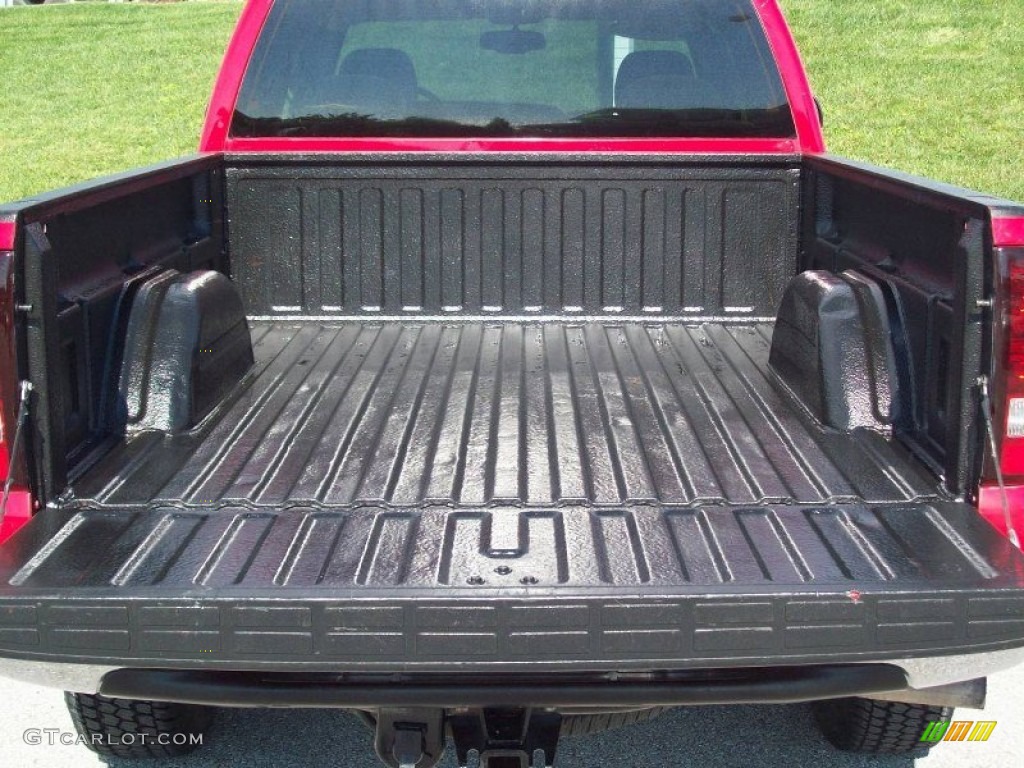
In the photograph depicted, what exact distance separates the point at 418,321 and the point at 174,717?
1458 mm

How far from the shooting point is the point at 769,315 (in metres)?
3.88

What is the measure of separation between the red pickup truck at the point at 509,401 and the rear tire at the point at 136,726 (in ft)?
0.04

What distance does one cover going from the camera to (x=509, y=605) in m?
2.02

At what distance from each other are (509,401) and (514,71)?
1315 millimetres

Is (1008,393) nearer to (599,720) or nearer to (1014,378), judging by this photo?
(1014,378)

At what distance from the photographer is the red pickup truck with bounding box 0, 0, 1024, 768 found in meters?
2.07

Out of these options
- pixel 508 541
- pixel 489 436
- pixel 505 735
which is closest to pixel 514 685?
pixel 505 735

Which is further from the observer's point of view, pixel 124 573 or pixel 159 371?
pixel 159 371

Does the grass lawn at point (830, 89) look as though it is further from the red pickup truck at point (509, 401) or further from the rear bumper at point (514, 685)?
the rear bumper at point (514, 685)

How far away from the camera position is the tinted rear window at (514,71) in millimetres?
3908

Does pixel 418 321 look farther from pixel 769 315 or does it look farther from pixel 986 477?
pixel 986 477

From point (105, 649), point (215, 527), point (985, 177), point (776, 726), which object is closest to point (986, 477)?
point (776, 726)

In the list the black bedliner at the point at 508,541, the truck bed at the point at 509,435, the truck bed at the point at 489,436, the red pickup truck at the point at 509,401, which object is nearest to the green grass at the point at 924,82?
the red pickup truck at the point at 509,401

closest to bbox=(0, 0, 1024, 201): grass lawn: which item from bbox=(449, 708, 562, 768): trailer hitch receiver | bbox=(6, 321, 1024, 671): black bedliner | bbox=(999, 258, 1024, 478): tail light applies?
bbox=(6, 321, 1024, 671): black bedliner
